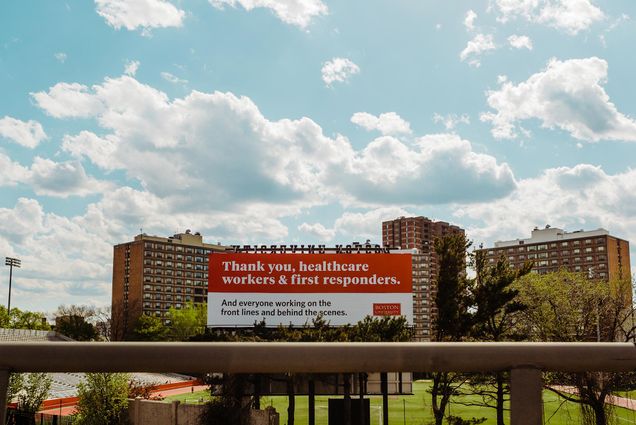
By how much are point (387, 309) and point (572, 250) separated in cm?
11636

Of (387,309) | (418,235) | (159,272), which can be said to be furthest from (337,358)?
(418,235)

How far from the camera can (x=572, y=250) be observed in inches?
6009

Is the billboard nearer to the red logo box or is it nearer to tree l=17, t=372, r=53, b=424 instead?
the red logo box

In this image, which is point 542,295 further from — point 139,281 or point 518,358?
point 139,281

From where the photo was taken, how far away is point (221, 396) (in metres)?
2.20

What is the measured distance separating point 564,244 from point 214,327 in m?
123

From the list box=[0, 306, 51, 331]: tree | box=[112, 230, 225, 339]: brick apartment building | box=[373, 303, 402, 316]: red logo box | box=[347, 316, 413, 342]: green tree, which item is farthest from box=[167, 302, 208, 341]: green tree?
box=[347, 316, 413, 342]: green tree

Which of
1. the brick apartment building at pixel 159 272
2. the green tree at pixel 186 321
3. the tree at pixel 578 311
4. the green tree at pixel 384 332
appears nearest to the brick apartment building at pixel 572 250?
the brick apartment building at pixel 159 272

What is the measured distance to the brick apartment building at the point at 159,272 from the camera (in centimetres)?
14612

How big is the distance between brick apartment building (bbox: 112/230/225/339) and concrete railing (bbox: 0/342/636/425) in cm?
14292

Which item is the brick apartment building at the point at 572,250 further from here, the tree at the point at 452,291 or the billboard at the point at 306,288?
the tree at the point at 452,291

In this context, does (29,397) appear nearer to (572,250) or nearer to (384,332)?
(384,332)

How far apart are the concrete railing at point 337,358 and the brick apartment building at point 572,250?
14898cm

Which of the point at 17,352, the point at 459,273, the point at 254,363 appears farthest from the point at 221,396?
the point at 459,273
